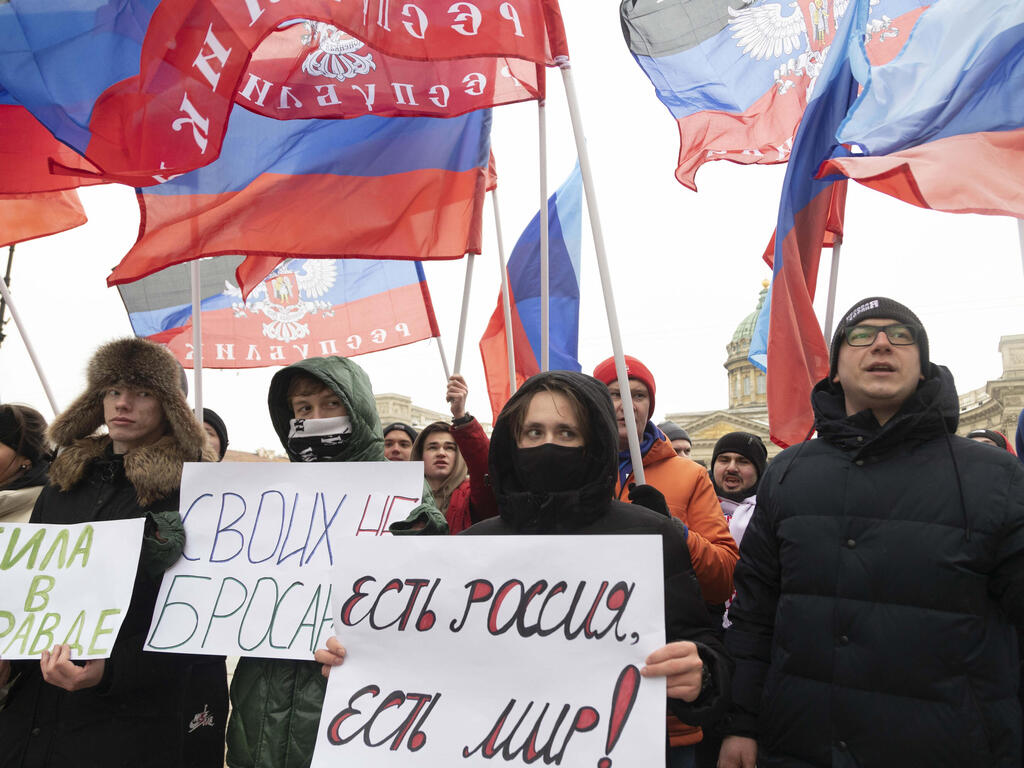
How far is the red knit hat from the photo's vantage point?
319 centimetres

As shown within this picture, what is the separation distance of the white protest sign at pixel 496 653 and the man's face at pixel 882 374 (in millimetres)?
984

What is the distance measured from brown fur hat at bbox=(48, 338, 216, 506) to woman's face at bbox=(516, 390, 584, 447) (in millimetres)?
1305

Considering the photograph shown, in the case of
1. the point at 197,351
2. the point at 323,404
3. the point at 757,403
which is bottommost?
the point at 757,403

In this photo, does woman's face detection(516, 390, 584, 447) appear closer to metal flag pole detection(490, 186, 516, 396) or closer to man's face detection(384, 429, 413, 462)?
metal flag pole detection(490, 186, 516, 396)

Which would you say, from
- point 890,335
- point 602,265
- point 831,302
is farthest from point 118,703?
point 831,302

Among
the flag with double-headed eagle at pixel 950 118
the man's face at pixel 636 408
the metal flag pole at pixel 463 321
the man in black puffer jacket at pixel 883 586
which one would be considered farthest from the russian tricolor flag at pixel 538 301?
the man in black puffer jacket at pixel 883 586

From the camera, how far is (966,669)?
6.13ft

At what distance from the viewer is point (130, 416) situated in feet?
8.55

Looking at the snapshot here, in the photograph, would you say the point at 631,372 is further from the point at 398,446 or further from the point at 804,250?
the point at 398,446

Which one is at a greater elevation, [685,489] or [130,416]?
[130,416]

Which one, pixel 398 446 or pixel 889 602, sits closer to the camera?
pixel 889 602

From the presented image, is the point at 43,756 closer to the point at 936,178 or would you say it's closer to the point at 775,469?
the point at 775,469

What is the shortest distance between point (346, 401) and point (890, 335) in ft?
5.55

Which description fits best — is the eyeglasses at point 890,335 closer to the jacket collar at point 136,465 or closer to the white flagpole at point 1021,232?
the white flagpole at point 1021,232
